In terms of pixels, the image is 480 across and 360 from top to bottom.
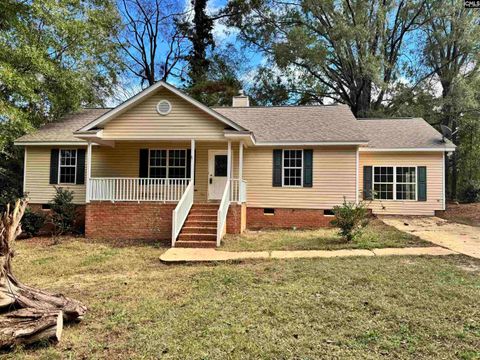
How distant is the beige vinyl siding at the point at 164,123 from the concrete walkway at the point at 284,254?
177 inches

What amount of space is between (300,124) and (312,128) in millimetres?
747

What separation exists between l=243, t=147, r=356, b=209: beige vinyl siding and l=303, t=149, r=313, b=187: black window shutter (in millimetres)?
128

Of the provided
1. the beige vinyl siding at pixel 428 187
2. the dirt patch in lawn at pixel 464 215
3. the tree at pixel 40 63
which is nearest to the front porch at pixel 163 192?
the tree at pixel 40 63

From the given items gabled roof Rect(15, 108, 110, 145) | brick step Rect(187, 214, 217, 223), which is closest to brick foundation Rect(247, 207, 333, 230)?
brick step Rect(187, 214, 217, 223)

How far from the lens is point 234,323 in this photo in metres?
4.29

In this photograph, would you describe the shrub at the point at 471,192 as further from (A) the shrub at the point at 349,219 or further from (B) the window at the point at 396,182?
(A) the shrub at the point at 349,219

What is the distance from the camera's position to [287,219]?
13352mm

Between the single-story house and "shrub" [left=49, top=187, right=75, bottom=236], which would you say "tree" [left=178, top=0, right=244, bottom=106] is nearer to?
the single-story house

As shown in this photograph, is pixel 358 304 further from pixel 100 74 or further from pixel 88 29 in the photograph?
pixel 100 74

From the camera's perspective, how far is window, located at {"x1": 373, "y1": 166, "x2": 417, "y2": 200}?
14.1 meters

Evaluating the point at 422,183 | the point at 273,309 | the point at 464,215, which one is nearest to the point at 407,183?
the point at 422,183

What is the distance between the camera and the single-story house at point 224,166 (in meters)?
11.5

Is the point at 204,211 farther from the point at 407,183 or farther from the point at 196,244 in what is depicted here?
the point at 407,183

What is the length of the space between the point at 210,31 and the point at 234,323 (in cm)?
2978
